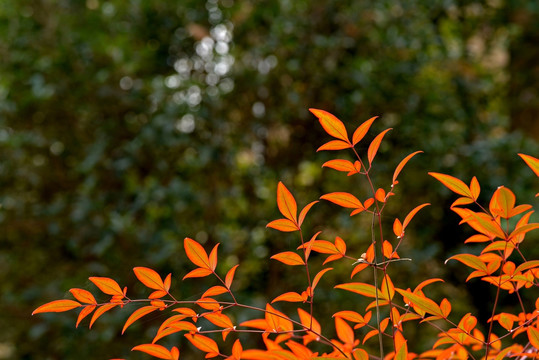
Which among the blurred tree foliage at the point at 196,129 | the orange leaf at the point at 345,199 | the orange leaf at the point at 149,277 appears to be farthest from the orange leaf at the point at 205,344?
the blurred tree foliage at the point at 196,129

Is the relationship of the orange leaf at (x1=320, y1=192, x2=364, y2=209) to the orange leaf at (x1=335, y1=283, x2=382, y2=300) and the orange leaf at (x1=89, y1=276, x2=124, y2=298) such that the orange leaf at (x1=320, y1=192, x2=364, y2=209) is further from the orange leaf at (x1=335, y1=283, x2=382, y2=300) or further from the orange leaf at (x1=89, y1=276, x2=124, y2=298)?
the orange leaf at (x1=89, y1=276, x2=124, y2=298)

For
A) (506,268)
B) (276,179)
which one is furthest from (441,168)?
(506,268)

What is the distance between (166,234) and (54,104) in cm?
62

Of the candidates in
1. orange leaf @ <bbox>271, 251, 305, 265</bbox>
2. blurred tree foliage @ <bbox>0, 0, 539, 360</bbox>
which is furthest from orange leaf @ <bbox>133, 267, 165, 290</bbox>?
blurred tree foliage @ <bbox>0, 0, 539, 360</bbox>

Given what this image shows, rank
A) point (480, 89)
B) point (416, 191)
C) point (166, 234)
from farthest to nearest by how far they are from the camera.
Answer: point (480, 89)
point (416, 191)
point (166, 234)

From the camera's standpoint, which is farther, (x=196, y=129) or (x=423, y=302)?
(x=196, y=129)

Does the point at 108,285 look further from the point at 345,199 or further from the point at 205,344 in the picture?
the point at 345,199

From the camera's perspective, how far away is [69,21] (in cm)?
208

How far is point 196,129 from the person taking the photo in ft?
6.60

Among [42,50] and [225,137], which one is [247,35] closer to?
[225,137]

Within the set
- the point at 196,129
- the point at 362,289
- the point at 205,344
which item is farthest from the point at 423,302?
the point at 196,129

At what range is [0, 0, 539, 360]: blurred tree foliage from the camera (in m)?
1.96

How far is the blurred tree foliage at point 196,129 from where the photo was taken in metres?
1.96

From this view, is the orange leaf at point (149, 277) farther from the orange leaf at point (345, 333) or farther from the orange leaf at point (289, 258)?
the orange leaf at point (345, 333)
